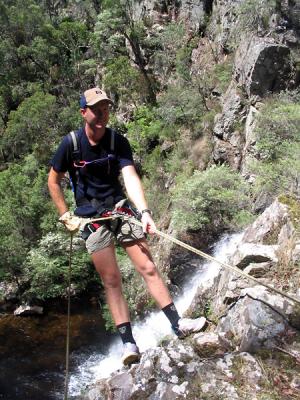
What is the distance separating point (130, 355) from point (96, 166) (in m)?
1.68

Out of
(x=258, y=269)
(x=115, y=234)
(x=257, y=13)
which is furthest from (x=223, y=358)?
(x=257, y=13)

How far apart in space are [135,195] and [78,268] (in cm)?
1810

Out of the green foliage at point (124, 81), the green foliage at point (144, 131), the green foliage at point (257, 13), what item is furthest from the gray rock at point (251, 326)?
the green foliage at point (124, 81)

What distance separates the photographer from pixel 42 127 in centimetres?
3362

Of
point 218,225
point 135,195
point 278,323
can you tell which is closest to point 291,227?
point 278,323

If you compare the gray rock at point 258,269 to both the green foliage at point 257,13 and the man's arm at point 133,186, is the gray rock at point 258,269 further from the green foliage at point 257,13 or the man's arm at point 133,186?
the green foliage at point 257,13

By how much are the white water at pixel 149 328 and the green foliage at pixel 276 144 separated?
2.09 meters

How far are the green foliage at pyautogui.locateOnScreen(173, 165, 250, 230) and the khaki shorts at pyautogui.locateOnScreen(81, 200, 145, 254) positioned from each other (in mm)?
11279

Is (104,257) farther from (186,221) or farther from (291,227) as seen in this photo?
(186,221)

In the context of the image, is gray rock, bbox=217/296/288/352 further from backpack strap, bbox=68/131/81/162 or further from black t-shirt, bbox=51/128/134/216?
backpack strap, bbox=68/131/81/162

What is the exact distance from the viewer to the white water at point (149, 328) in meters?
13.4

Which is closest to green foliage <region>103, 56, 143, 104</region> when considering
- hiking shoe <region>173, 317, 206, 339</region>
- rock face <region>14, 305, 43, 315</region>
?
rock face <region>14, 305, 43, 315</region>

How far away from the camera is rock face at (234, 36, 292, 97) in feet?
60.6

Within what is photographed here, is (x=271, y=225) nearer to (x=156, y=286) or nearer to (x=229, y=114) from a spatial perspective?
(x=156, y=286)
